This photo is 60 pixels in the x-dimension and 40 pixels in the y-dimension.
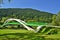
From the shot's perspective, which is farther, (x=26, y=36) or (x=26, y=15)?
(x=26, y=15)

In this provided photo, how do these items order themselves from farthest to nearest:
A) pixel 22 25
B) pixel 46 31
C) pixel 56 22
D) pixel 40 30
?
pixel 56 22 < pixel 22 25 < pixel 40 30 < pixel 46 31

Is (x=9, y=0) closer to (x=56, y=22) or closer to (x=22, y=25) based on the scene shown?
(x=22, y=25)

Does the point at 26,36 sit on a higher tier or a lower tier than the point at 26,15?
lower

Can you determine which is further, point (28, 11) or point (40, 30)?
point (28, 11)

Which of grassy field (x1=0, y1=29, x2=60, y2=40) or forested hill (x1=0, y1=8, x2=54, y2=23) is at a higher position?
forested hill (x1=0, y1=8, x2=54, y2=23)

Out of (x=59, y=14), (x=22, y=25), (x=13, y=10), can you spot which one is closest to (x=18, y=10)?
(x=13, y=10)

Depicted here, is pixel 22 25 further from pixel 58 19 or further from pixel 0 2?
pixel 0 2

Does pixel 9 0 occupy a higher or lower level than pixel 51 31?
higher

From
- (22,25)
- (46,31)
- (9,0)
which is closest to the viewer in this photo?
(9,0)

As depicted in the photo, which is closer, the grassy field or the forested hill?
the grassy field

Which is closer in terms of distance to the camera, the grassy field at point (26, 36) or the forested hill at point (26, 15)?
the grassy field at point (26, 36)
